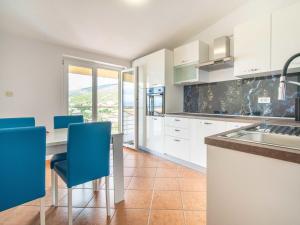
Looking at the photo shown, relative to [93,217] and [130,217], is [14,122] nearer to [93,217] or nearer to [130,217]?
[93,217]

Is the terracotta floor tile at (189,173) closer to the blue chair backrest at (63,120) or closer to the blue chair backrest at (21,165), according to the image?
the blue chair backrest at (63,120)

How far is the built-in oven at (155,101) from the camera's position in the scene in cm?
347

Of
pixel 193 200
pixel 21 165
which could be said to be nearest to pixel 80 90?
pixel 21 165

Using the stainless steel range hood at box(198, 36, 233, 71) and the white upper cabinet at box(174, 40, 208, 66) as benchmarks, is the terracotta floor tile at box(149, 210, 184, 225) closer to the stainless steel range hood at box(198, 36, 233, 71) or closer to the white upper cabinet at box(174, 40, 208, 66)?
the stainless steel range hood at box(198, 36, 233, 71)

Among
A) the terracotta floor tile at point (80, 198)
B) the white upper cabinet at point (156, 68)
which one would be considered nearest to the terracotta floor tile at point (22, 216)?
the terracotta floor tile at point (80, 198)

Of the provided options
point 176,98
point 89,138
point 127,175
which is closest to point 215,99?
point 176,98

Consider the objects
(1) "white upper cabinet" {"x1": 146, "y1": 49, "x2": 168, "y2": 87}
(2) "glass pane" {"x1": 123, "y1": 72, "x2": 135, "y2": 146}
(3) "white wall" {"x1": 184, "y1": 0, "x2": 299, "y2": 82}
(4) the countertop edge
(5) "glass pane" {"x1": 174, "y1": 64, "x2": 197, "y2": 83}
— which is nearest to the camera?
(4) the countertop edge

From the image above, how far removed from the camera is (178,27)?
3.14m

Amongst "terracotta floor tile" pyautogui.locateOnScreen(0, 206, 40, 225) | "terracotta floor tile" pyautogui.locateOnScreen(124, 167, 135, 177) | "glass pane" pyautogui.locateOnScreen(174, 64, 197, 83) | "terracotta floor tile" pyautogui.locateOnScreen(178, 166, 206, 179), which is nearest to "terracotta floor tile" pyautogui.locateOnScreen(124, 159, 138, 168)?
"terracotta floor tile" pyautogui.locateOnScreen(124, 167, 135, 177)

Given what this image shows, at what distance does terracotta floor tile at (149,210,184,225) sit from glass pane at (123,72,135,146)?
8.36ft

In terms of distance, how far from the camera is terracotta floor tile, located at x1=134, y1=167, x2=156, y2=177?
263 centimetres

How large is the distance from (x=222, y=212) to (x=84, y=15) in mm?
2895

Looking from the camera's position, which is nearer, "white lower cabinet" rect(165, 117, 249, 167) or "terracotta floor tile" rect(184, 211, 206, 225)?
"terracotta floor tile" rect(184, 211, 206, 225)

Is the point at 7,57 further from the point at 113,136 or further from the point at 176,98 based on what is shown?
the point at 176,98
